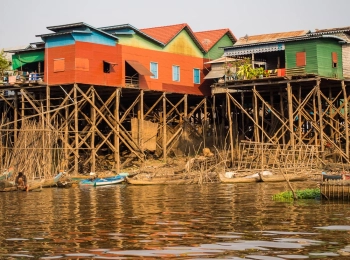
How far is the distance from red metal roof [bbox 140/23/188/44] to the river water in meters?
20.3

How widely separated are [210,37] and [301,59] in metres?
12.8

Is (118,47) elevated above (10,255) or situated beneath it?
elevated above

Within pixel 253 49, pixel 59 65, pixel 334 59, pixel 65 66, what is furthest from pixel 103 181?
pixel 334 59

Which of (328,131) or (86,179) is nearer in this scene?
(86,179)

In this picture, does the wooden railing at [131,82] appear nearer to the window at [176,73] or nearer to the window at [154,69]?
the window at [154,69]

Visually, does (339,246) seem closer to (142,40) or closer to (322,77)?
(322,77)

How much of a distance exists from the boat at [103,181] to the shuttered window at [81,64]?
24.7 feet

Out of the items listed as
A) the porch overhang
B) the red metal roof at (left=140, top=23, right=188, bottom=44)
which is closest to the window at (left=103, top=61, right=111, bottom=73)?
the red metal roof at (left=140, top=23, right=188, bottom=44)

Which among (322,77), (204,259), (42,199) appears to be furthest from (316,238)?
(322,77)

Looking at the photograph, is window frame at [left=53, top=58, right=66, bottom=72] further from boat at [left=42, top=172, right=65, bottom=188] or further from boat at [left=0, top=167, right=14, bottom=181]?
boat at [left=0, top=167, right=14, bottom=181]

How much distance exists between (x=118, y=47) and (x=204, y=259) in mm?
33184

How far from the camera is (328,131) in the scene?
51969mm

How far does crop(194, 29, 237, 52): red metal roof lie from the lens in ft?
189

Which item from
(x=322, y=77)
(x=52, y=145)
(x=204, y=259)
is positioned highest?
(x=322, y=77)
